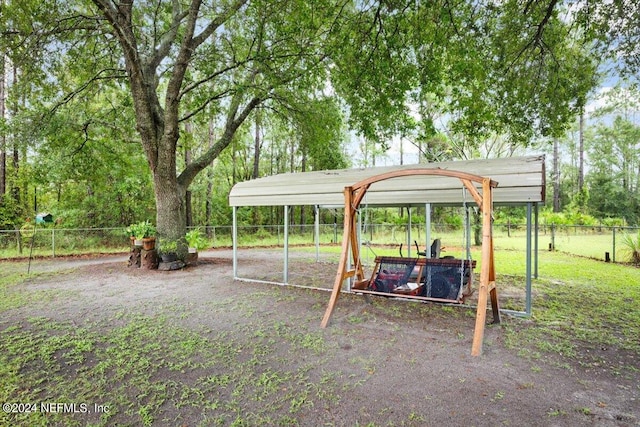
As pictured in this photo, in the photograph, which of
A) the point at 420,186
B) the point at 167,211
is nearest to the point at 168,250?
the point at 167,211

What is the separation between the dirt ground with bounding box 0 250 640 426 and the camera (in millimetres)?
2541

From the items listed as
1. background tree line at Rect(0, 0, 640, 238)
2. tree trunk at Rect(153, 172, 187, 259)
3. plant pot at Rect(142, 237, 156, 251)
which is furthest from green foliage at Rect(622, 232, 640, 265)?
plant pot at Rect(142, 237, 156, 251)

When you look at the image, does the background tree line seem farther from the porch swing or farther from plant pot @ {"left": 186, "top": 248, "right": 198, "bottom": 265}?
the porch swing

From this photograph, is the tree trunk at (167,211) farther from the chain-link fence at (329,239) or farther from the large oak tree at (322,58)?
the chain-link fence at (329,239)

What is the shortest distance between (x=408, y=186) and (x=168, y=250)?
6.73 metres

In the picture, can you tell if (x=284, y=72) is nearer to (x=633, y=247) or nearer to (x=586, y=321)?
(x=586, y=321)

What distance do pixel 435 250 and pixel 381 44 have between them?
4.12m

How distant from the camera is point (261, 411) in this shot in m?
2.58

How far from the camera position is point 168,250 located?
9.10m

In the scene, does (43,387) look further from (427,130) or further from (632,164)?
(632,164)

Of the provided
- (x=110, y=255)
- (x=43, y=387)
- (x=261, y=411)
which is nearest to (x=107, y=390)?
(x=43, y=387)

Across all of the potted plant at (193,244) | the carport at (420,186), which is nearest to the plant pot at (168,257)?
the potted plant at (193,244)

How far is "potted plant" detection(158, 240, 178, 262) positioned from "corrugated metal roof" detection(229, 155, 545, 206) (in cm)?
272

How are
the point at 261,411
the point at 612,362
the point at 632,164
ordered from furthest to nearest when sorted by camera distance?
the point at 632,164 → the point at 612,362 → the point at 261,411
